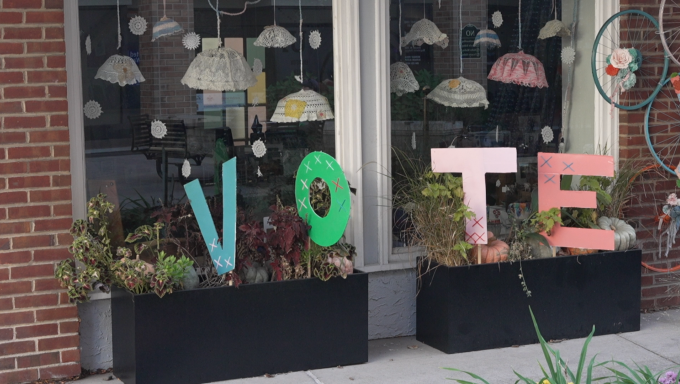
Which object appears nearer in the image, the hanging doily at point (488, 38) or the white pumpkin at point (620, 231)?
the white pumpkin at point (620, 231)

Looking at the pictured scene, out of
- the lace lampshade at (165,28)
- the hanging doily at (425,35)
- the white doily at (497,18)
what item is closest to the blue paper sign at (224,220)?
the lace lampshade at (165,28)

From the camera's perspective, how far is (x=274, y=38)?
5.32m

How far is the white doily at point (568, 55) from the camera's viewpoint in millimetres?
6129

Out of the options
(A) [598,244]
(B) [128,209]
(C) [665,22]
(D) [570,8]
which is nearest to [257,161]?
(B) [128,209]

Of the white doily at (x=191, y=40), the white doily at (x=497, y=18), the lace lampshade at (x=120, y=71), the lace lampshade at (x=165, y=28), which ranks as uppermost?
the white doily at (x=497, y=18)

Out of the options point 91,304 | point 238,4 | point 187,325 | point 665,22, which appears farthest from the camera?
point 665,22

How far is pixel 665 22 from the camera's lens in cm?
596

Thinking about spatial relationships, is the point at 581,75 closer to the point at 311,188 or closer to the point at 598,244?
the point at 598,244

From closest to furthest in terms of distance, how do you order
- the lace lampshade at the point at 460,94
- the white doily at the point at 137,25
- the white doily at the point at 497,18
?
the white doily at the point at 137,25
the lace lampshade at the point at 460,94
the white doily at the point at 497,18

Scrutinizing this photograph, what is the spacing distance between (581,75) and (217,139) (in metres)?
2.76

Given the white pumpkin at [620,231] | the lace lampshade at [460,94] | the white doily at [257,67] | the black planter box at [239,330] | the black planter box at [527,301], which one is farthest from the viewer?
the lace lampshade at [460,94]

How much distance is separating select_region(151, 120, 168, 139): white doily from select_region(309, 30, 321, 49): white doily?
1087 mm

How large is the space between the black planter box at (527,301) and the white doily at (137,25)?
230 cm

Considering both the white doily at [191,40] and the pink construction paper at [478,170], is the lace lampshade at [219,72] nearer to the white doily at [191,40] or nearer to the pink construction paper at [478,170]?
the white doily at [191,40]
